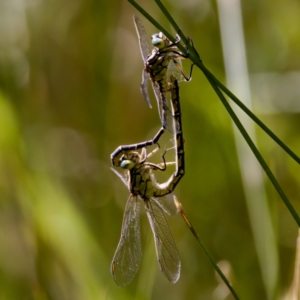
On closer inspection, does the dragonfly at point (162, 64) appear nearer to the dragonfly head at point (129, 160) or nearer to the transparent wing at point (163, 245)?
the dragonfly head at point (129, 160)

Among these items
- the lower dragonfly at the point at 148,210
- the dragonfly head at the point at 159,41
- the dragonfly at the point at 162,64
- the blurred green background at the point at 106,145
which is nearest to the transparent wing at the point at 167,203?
the lower dragonfly at the point at 148,210

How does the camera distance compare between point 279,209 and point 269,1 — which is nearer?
point 279,209

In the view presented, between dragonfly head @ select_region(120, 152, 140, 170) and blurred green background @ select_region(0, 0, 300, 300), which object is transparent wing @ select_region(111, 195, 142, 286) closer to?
blurred green background @ select_region(0, 0, 300, 300)

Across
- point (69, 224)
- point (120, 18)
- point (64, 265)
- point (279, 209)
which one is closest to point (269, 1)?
point (120, 18)

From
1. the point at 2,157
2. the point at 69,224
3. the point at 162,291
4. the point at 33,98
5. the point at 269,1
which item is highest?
the point at 269,1

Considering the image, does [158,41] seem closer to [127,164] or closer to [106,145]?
[127,164]

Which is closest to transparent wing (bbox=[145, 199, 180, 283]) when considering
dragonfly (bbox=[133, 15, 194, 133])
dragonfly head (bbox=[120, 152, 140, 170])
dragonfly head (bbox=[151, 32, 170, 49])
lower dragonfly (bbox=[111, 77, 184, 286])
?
lower dragonfly (bbox=[111, 77, 184, 286])

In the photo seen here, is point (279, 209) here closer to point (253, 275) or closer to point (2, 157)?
point (253, 275)
